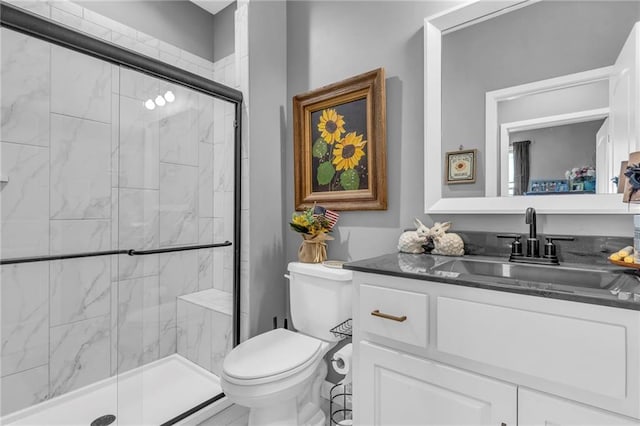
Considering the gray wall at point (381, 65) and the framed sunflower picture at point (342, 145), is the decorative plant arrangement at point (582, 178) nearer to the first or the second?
the gray wall at point (381, 65)

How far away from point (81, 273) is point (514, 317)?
77.7 inches

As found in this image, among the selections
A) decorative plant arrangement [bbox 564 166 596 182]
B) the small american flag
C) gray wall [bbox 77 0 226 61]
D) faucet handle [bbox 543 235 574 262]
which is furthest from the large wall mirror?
gray wall [bbox 77 0 226 61]

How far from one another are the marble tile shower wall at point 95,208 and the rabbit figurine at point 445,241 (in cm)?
116

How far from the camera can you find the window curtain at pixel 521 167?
1265 mm

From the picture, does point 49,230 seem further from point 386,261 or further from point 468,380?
point 468,380

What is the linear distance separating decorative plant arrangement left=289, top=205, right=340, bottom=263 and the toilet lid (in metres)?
0.41

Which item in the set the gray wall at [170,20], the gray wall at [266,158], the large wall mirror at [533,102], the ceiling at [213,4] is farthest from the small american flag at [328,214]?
the ceiling at [213,4]

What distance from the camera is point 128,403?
5.39ft

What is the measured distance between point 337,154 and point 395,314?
3.45 feet

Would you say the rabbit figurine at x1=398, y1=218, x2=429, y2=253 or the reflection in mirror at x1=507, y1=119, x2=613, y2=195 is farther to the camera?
the rabbit figurine at x1=398, y1=218, x2=429, y2=253

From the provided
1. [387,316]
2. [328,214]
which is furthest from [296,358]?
[328,214]

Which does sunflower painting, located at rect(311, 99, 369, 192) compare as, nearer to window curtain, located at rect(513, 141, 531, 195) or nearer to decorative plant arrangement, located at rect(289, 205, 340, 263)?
decorative plant arrangement, located at rect(289, 205, 340, 263)

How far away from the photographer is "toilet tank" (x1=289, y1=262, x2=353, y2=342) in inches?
59.7

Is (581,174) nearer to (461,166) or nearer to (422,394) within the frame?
(461,166)
